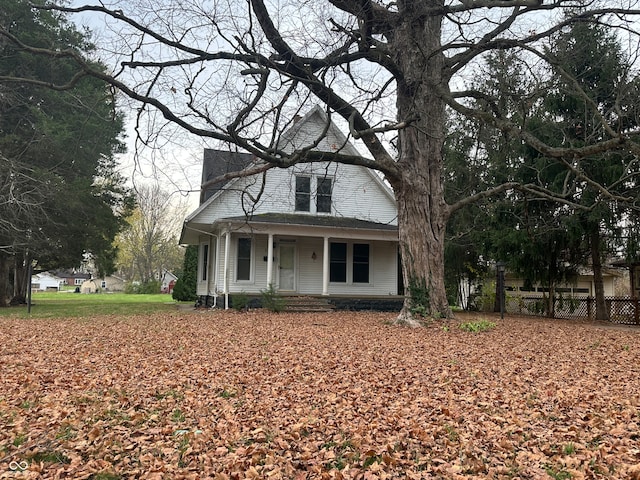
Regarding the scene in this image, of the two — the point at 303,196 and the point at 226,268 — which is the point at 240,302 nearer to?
the point at 226,268

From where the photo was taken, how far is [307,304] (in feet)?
50.9

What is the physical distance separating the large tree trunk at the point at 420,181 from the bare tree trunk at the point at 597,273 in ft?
21.1

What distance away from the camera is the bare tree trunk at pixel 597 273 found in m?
14.5

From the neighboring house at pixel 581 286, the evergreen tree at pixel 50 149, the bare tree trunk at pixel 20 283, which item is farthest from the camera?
the neighboring house at pixel 581 286

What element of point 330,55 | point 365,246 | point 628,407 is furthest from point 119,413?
point 365,246

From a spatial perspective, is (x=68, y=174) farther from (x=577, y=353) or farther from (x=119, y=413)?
(x=577, y=353)

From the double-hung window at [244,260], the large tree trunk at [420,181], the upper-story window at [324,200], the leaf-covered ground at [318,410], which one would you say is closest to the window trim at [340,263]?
the upper-story window at [324,200]

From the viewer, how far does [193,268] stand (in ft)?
79.8

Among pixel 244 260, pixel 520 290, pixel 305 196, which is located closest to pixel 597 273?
pixel 520 290

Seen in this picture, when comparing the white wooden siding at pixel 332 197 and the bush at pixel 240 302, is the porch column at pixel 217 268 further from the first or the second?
the bush at pixel 240 302

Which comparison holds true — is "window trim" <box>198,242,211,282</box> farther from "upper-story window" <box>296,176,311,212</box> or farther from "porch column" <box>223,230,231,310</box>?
"upper-story window" <box>296,176,311,212</box>

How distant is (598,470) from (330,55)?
8111 mm

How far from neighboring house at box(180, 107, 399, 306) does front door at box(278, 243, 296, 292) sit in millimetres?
36

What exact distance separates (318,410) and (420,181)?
759 cm
